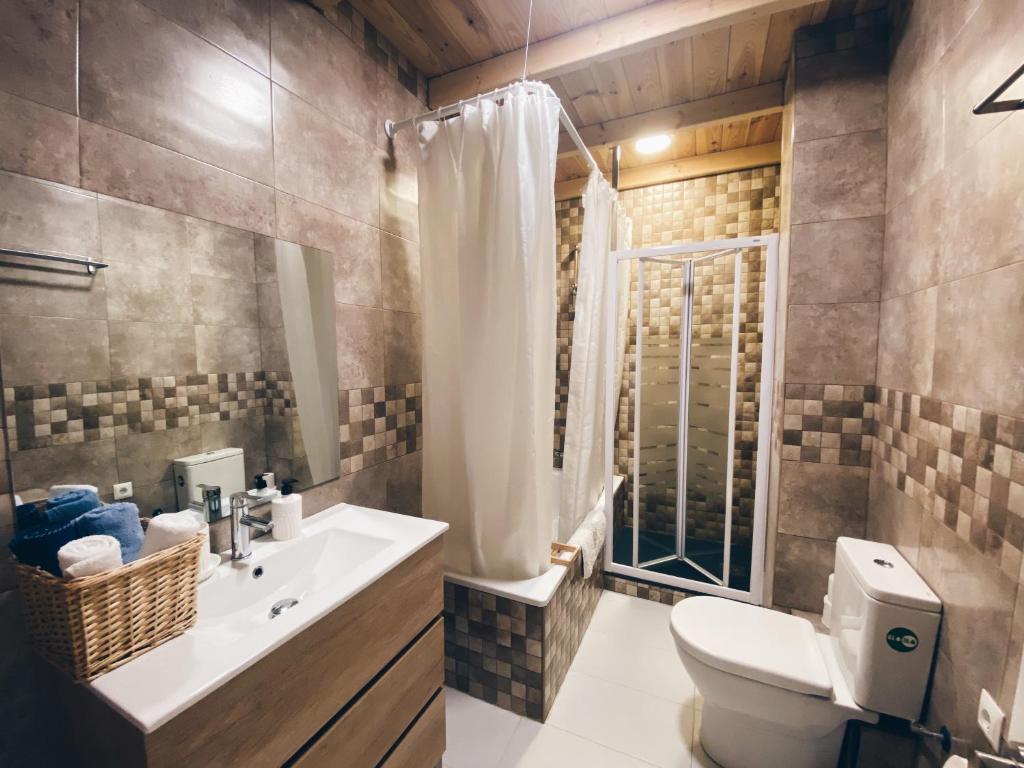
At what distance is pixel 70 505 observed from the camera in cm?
78

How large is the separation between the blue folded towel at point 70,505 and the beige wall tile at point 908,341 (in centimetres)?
205

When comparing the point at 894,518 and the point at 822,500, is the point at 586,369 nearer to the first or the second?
the point at 822,500

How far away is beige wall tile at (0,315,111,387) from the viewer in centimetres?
80

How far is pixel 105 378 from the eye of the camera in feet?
3.06

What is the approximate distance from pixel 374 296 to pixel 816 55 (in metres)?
1.93

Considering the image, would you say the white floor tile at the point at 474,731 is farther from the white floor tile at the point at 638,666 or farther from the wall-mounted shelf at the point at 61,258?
the wall-mounted shelf at the point at 61,258

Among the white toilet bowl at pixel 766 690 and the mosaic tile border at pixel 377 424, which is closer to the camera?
the white toilet bowl at pixel 766 690

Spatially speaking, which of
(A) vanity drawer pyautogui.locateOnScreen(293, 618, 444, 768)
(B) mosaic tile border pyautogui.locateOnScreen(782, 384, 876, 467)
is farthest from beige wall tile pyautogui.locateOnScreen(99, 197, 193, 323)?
(B) mosaic tile border pyautogui.locateOnScreen(782, 384, 876, 467)

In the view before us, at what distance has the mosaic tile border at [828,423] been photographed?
1.59 meters

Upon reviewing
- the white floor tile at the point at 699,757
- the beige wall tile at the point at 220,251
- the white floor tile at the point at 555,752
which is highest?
the beige wall tile at the point at 220,251

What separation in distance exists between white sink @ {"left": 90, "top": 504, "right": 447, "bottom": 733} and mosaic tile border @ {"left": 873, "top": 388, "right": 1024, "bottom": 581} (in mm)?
1296

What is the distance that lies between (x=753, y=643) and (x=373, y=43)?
8.29 feet

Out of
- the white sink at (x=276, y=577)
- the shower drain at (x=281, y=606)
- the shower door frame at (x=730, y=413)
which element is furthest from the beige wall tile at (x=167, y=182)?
the shower door frame at (x=730, y=413)

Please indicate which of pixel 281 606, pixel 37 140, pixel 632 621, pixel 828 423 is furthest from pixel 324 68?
pixel 632 621
